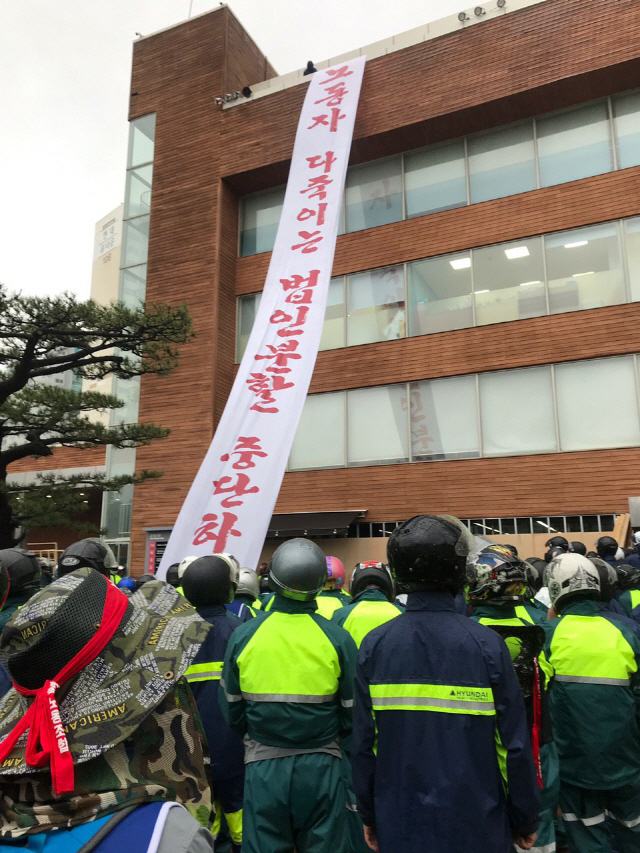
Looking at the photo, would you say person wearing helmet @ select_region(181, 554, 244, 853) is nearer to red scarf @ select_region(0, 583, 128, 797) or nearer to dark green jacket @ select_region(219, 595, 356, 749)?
dark green jacket @ select_region(219, 595, 356, 749)

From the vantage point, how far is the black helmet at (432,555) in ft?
9.10

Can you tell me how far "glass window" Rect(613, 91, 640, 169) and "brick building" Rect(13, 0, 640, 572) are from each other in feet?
0.16

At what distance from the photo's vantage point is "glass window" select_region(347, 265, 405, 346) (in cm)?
1889

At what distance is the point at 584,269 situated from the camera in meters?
16.8

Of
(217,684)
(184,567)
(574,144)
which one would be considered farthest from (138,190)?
(217,684)

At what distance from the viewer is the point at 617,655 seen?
13.8ft

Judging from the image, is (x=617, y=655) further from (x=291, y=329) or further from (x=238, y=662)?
(x=291, y=329)

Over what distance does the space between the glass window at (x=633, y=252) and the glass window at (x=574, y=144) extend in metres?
1.70

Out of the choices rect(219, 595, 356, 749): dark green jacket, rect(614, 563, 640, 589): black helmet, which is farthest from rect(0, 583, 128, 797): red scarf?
rect(614, 563, 640, 589): black helmet

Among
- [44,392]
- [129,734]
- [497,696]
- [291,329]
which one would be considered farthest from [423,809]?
[44,392]

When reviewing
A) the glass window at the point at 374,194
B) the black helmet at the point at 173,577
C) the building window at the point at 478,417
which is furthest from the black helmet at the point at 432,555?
the glass window at the point at 374,194

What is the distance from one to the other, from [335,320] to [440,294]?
318 centimetres

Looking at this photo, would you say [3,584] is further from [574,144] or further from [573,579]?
[574,144]

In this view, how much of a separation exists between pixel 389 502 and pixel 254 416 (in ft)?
24.1
